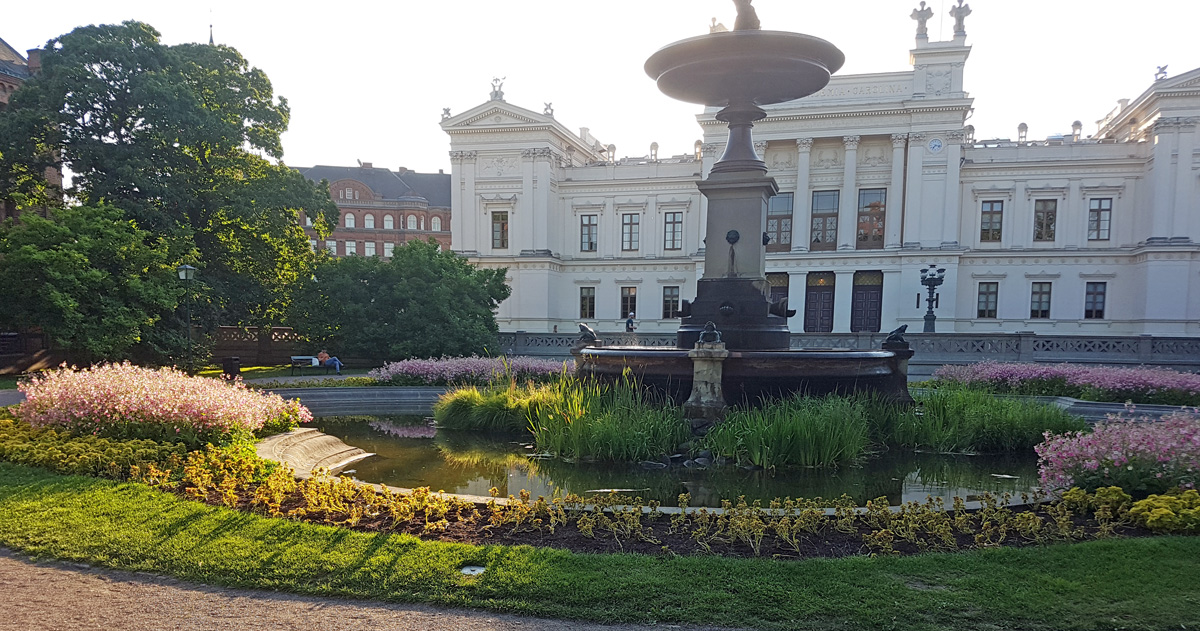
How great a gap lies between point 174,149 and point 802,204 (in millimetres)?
32053

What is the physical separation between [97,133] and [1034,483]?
94.0ft

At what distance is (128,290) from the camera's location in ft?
58.5

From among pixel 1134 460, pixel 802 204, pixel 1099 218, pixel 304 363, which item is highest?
pixel 802 204

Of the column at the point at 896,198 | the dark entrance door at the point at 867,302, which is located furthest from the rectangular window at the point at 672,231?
the column at the point at 896,198

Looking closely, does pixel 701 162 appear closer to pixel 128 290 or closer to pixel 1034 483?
pixel 128 290

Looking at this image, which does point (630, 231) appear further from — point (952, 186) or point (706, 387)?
point (706, 387)

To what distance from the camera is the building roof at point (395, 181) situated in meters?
78.4

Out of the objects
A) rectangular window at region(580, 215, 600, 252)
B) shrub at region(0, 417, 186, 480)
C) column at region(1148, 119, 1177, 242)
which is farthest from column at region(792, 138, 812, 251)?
shrub at region(0, 417, 186, 480)

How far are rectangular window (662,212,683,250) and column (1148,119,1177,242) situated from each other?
26.2 metres

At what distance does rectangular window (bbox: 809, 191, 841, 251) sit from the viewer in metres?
38.9

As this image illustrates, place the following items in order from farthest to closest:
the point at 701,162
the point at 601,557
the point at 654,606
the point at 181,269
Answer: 1. the point at 701,162
2. the point at 181,269
3. the point at 601,557
4. the point at 654,606

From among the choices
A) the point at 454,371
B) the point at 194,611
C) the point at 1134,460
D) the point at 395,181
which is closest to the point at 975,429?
the point at 1134,460

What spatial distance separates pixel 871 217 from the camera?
1507 inches

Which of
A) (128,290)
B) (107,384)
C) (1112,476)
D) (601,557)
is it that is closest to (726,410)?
(1112,476)
